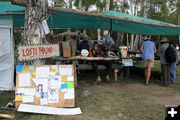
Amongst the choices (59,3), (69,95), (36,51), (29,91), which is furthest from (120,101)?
(59,3)

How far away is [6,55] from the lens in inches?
398

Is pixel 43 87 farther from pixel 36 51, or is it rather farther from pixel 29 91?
pixel 36 51

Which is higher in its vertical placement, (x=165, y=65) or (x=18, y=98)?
(x=165, y=65)

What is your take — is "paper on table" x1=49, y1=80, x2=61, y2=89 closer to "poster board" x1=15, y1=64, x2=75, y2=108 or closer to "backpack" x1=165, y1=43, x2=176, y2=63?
"poster board" x1=15, y1=64, x2=75, y2=108

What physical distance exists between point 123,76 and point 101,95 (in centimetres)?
426

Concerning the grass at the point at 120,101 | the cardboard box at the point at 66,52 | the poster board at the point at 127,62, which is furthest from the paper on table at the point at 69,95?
the poster board at the point at 127,62

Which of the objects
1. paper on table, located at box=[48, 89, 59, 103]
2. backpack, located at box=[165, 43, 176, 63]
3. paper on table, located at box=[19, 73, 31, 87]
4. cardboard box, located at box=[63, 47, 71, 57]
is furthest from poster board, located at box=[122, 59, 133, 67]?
paper on table, located at box=[19, 73, 31, 87]

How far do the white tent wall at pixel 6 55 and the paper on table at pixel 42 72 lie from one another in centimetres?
239

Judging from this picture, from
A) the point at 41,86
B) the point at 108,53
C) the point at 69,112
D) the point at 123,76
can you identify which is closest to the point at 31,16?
the point at 41,86

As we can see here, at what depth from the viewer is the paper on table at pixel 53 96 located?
788cm

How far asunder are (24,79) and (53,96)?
2.45ft

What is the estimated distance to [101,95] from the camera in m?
9.46

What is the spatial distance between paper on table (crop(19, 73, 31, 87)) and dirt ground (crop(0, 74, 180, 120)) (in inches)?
26.7

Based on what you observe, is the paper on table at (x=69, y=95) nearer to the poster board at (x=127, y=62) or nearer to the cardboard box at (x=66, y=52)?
the cardboard box at (x=66, y=52)
